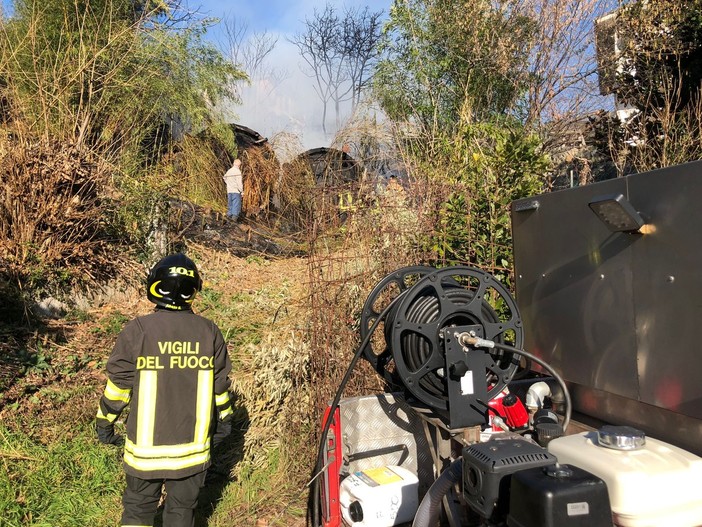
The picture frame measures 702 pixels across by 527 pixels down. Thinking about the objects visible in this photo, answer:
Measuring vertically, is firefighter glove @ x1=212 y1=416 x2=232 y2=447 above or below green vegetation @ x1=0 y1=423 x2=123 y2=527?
above

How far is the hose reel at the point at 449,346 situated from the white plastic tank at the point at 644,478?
549mm

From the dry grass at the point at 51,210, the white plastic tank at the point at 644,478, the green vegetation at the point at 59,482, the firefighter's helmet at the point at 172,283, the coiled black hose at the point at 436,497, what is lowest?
the green vegetation at the point at 59,482

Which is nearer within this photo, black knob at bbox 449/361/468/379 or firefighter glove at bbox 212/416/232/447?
black knob at bbox 449/361/468/379

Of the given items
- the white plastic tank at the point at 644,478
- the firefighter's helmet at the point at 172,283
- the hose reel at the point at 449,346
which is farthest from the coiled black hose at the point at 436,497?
the firefighter's helmet at the point at 172,283

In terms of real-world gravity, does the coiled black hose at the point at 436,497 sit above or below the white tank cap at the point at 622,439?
below

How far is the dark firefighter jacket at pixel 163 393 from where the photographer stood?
3.08 metres

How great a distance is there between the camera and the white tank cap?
1.91 metres

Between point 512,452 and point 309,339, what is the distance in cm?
295

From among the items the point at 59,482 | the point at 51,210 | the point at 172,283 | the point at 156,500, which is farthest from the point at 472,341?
the point at 51,210

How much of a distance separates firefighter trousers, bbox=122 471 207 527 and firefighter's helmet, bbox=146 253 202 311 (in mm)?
960

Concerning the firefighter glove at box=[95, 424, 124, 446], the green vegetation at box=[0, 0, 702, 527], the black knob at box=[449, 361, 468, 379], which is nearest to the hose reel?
the black knob at box=[449, 361, 468, 379]

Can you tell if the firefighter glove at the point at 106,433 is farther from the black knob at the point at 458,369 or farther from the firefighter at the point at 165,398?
the black knob at the point at 458,369

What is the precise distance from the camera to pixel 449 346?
2.39m

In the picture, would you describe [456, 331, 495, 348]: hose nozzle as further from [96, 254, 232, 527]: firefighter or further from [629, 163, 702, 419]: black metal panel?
[96, 254, 232, 527]: firefighter
